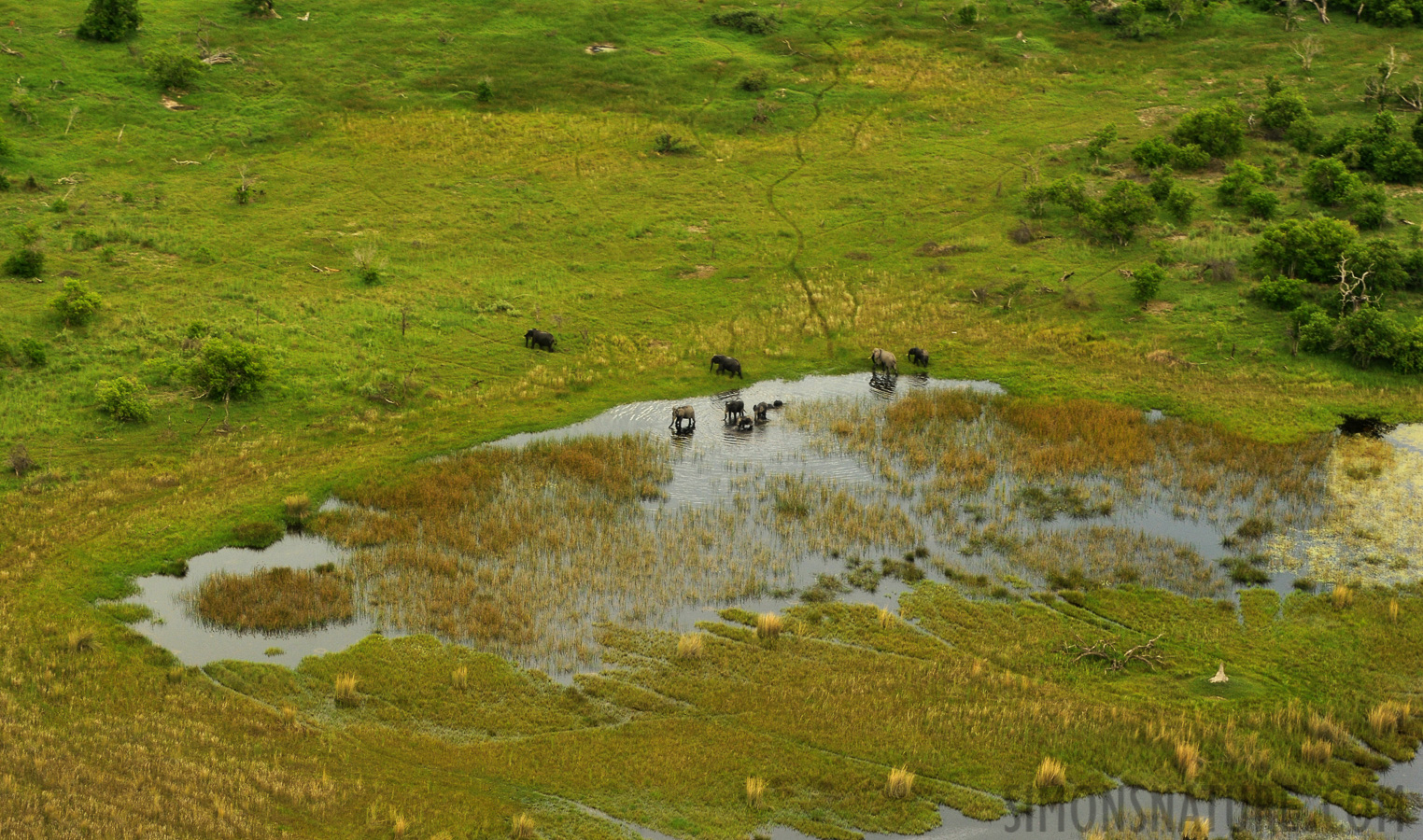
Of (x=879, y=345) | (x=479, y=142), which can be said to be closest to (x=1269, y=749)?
(x=879, y=345)

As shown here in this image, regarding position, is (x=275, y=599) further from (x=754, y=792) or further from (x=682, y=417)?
(x=682, y=417)

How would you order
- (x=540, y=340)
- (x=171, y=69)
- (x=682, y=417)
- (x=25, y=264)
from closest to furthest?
(x=682, y=417)
(x=540, y=340)
(x=25, y=264)
(x=171, y=69)

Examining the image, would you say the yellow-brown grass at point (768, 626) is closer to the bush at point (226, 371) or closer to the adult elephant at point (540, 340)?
the adult elephant at point (540, 340)

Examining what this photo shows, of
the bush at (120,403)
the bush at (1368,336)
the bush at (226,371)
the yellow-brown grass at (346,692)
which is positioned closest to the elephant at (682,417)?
the bush at (226,371)

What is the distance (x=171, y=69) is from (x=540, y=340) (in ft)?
119

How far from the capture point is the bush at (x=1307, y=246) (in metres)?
53.8

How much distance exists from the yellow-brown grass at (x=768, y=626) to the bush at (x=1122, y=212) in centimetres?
3684

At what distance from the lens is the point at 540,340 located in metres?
50.9

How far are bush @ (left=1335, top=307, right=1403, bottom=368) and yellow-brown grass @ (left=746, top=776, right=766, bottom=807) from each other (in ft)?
115

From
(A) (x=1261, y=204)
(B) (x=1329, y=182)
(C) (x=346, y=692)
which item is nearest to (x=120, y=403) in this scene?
(C) (x=346, y=692)

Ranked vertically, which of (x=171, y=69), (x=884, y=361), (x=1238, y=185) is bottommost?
(x=884, y=361)

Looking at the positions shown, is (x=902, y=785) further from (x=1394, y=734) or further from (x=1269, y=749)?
(x=1394, y=734)

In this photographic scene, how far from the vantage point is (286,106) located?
7181cm

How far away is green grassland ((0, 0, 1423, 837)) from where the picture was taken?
2698 centimetres
